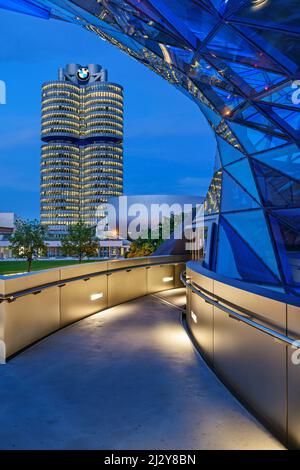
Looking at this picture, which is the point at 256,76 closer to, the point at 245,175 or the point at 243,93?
the point at 243,93

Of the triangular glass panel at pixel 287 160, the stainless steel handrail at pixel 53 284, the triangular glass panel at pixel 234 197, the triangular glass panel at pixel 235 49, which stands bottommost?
the stainless steel handrail at pixel 53 284

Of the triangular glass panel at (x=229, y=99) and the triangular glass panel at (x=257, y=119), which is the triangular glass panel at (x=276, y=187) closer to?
the triangular glass panel at (x=257, y=119)

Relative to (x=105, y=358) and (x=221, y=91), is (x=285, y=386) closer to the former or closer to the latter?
(x=105, y=358)

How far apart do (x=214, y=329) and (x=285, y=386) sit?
237 centimetres

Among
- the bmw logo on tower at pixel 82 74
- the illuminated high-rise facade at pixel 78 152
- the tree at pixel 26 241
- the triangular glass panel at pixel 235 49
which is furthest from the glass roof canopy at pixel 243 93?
the bmw logo on tower at pixel 82 74

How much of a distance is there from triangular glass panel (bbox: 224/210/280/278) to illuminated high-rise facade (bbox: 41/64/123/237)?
461ft

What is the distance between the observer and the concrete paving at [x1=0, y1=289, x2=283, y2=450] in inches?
147

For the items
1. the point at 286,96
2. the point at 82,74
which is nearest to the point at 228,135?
the point at 286,96

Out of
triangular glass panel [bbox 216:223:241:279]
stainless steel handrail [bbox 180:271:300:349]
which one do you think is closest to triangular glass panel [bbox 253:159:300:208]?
triangular glass panel [bbox 216:223:241:279]

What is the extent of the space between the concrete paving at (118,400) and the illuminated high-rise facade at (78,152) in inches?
5803

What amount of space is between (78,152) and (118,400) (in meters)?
168

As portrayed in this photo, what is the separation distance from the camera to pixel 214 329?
5.94 m

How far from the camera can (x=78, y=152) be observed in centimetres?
16438

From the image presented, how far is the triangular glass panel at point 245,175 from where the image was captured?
14051mm
